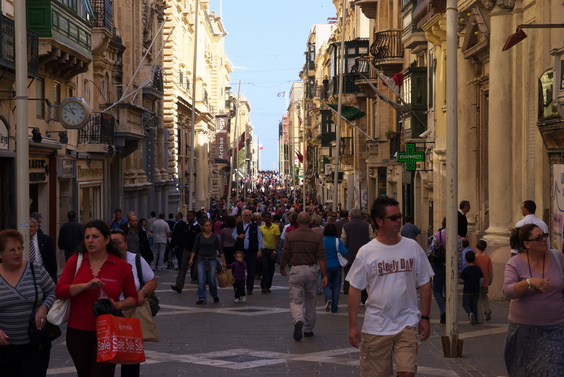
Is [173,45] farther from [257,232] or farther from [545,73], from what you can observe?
[545,73]

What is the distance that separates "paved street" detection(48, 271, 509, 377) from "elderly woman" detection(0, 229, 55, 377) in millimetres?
3560

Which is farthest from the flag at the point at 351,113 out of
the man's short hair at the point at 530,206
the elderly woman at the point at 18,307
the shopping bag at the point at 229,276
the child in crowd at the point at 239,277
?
the elderly woman at the point at 18,307

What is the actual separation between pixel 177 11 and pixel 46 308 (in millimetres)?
51489

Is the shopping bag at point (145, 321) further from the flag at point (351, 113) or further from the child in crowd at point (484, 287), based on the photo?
the flag at point (351, 113)

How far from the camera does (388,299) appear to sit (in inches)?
310

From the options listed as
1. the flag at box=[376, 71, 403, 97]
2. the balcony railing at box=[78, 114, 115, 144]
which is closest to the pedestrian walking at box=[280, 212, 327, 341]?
the balcony railing at box=[78, 114, 115, 144]

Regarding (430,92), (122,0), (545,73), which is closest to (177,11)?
(122,0)

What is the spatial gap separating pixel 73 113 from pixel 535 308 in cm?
2013

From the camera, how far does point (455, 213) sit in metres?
12.4

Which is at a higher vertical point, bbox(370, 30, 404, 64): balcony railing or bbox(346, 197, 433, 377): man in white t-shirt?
bbox(370, 30, 404, 64): balcony railing

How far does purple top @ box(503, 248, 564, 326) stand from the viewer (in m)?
8.07

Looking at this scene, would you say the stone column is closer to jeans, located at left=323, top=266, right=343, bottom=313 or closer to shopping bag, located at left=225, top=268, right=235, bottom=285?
jeans, located at left=323, top=266, right=343, bottom=313

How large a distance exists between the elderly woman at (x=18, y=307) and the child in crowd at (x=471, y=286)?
29.0 ft

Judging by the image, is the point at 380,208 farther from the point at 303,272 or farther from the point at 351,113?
the point at 351,113
